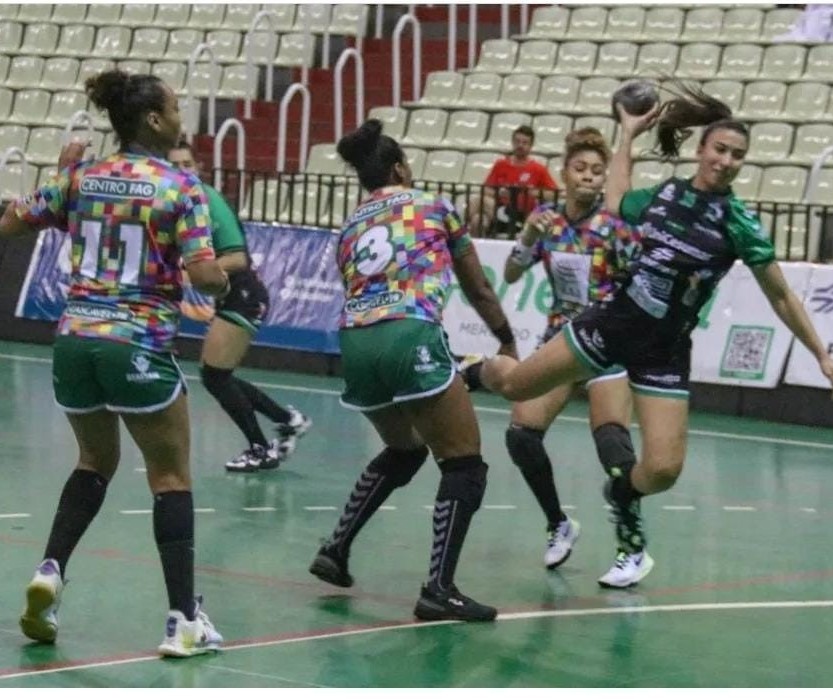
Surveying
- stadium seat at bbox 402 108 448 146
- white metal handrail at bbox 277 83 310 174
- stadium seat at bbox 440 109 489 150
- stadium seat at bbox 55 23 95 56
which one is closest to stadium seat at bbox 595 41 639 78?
stadium seat at bbox 440 109 489 150

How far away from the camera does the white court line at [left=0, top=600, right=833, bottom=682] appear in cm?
654

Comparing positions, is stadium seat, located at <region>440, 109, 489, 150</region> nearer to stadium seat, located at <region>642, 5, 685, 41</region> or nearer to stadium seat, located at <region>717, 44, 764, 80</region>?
stadium seat, located at <region>642, 5, 685, 41</region>

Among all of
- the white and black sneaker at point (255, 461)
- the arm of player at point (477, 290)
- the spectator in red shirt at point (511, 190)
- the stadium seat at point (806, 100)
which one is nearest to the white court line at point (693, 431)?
the spectator in red shirt at point (511, 190)

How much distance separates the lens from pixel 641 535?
839cm

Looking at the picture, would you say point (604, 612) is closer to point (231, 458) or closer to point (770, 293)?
point (770, 293)

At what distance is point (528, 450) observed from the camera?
867cm

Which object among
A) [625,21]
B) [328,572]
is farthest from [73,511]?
[625,21]

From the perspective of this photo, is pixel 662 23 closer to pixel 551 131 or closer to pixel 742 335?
pixel 551 131

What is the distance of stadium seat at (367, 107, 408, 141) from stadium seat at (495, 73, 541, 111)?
3.31ft

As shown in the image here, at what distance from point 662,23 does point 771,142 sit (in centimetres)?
291

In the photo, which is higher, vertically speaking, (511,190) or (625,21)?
(625,21)

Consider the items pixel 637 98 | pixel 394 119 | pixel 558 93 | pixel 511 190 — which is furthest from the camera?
pixel 394 119

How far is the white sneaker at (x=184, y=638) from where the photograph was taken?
260 inches

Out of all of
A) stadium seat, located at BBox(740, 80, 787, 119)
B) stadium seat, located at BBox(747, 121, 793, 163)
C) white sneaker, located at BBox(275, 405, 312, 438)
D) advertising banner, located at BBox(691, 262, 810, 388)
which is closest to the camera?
white sneaker, located at BBox(275, 405, 312, 438)
